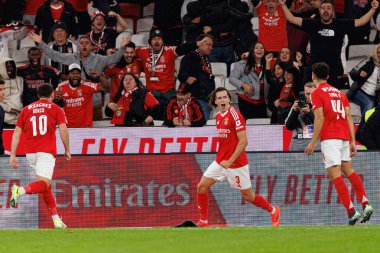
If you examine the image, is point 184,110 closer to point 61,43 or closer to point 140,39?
point 61,43

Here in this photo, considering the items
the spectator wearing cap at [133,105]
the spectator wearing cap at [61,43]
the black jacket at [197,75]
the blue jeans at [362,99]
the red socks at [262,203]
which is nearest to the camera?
the red socks at [262,203]

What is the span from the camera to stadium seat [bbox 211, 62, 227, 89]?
80.4 feet

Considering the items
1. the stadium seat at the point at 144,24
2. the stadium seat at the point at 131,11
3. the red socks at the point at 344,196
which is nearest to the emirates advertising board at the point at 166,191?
the red socks at the point at 344,196

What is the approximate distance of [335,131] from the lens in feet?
55.9

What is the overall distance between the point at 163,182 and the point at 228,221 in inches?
48.2

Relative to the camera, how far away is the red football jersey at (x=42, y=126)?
17.8 metres

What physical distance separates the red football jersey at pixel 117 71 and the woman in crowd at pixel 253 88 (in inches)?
80.6

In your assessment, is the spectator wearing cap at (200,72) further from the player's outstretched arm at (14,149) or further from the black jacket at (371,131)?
the player's outstretched arm at (14,149)

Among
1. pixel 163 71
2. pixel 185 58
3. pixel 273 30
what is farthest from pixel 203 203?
pixel 273 30

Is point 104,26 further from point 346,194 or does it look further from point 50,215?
point 346,194

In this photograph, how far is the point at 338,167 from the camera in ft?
55.8

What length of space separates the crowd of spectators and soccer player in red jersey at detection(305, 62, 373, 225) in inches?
190

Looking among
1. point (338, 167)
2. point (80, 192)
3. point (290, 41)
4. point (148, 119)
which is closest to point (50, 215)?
point (80, 192)

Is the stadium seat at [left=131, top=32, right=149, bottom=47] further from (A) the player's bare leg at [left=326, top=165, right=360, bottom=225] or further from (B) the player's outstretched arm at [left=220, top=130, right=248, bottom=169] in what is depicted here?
(A) the player's bare leg at [left=326, top=165, right=360, bottom=225]
